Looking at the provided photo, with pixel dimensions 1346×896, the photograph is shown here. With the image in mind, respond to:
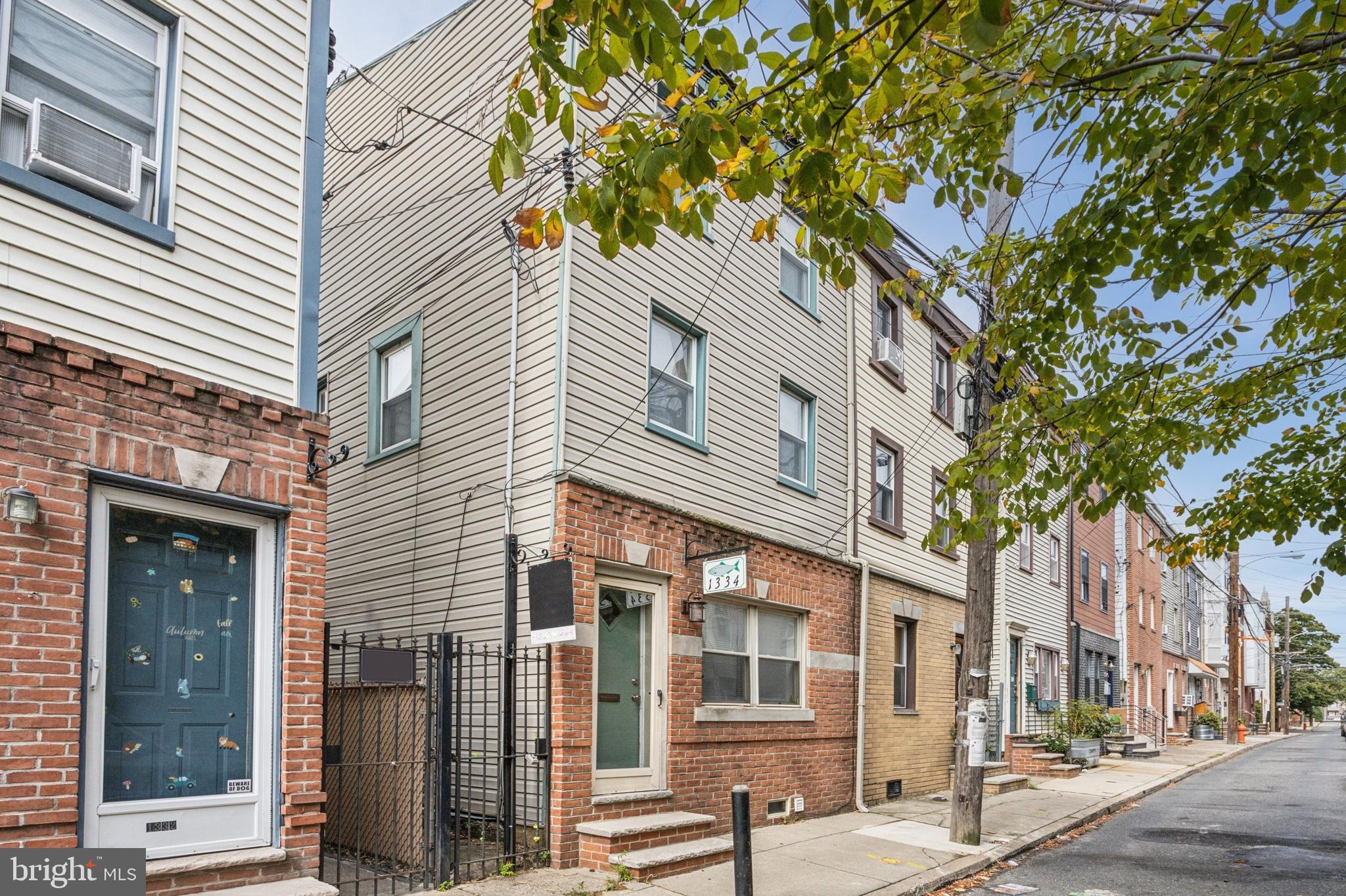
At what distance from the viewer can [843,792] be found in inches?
543

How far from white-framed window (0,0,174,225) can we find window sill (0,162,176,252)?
7.7 inches

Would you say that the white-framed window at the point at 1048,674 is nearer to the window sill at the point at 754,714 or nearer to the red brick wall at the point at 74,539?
the window sill at the point at 754,714

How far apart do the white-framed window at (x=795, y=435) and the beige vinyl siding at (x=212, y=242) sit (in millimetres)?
7472

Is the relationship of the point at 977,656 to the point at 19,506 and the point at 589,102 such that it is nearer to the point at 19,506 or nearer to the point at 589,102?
the point at 589,102

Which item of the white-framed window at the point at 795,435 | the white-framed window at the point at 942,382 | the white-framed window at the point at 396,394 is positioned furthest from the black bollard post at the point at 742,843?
the white-framed window at the point at 942,382

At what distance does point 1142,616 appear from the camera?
123 feet

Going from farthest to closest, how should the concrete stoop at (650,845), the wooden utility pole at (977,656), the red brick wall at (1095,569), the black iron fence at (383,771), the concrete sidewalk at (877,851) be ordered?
the red brick wall at (1095,569) < the wooden utility pole at (977,656) < the concrete stoop at (650,845) < the concrete sidewalk at (877,851) < the black iron fence at (383,771)

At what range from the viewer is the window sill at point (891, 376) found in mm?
16250

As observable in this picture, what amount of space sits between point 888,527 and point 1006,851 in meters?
5.84

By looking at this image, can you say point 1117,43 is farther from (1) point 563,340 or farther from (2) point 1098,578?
(2) point 1098,578

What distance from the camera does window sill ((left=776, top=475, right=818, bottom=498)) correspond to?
13.3m

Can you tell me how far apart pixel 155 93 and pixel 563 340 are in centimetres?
414

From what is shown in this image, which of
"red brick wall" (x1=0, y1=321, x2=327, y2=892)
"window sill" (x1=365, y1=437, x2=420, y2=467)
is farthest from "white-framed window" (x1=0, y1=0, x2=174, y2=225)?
"window sill" (x1=365, y1=437, x2=420, y2=467)

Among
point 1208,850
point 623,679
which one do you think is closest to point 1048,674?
point 1208,850
